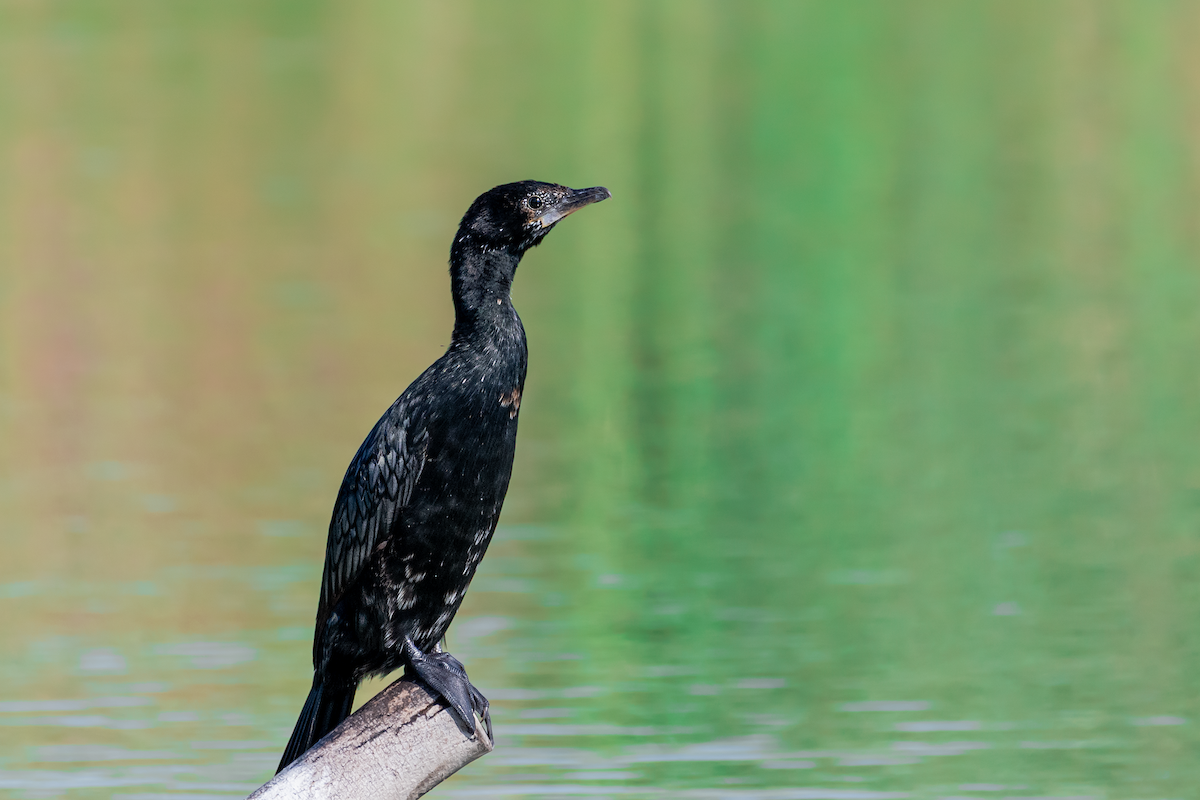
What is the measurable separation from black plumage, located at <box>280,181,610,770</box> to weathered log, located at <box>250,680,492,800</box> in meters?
0.62

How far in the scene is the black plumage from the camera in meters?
6.38

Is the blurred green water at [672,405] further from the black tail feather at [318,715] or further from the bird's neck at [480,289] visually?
the bird's neck at [480,289]

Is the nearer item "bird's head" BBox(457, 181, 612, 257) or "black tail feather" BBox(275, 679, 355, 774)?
"black tail feather" BBox(275, 679, 355, 774)

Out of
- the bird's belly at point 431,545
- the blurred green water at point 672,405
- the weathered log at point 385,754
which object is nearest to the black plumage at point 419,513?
the bird's belly at point 431,545

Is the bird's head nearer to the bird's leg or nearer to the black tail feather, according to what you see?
the bird's leg

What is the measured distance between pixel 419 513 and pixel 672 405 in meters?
10.2

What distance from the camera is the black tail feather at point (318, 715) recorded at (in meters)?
6.30

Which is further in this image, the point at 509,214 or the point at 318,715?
the point at 509,214

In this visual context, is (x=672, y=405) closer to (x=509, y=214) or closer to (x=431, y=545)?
(x=509, y=214)

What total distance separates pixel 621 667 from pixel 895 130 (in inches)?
851

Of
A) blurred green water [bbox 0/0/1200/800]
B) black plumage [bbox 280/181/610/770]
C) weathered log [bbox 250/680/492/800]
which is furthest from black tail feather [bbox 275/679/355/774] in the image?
blurred green water [bbox 0/0/1200/800]

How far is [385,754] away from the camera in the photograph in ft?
17.9

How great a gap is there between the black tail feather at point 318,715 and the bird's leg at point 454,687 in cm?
31

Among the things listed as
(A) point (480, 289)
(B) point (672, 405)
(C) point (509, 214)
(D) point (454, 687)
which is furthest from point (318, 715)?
(B) point (672, 405)
